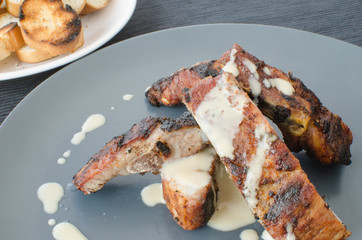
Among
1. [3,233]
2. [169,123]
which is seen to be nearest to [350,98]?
[169,123]

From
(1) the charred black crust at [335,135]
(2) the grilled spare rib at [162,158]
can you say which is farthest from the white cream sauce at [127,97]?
(1) the charred black crust at [335,135]

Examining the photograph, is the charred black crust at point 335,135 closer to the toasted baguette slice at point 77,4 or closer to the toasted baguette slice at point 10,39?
the toasted baguette slice at point 77,4

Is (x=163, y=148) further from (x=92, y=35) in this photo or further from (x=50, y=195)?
(x=92, y=35)

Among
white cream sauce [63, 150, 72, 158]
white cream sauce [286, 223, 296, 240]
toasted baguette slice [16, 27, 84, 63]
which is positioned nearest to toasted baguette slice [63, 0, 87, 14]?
toasted baguette slice [16, 27, 84, 63]

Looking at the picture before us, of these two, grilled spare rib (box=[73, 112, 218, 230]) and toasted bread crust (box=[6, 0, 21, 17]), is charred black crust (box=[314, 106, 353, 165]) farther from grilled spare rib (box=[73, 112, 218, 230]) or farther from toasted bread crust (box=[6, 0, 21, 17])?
toasted bread crust (box=[6, 0, 21, 17])

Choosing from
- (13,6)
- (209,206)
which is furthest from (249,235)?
(13,6)
